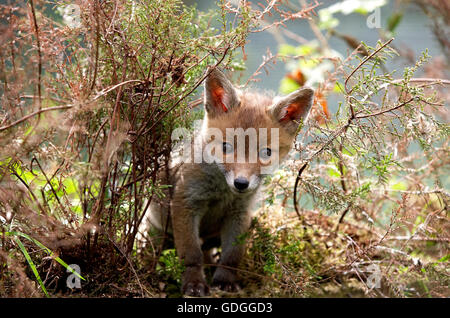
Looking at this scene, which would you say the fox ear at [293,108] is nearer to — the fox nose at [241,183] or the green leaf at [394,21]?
the fox nose at [241,183]

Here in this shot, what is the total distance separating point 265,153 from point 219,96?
40 cm

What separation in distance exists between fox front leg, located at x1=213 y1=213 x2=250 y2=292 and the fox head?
42 cm

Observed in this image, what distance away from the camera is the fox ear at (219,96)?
228cm

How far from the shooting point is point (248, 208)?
269cm

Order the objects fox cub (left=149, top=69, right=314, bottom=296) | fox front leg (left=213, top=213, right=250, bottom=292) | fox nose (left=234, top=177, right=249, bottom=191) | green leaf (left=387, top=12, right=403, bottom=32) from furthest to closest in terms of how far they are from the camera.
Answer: green leaf (left=387, top=12, right=403, bottom=32) < fox front leg (left=213, top=213, right=250, bottom=292) < fox cub (left=149, top=69, right=314, bottom=296) < fox nose (left=234, top=177, right=249, bottom=191)

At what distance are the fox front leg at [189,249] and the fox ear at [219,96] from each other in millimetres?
620

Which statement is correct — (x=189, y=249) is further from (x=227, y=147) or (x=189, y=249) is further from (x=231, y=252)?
(x=227, y=147)

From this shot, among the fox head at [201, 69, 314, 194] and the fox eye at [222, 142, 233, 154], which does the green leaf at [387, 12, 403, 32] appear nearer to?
the fox head at [201, 69, 314, 194]

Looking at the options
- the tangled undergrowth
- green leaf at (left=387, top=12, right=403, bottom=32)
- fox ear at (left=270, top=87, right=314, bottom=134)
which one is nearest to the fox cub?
fox ear at (left=270, top=87, right=314, bottom=134)

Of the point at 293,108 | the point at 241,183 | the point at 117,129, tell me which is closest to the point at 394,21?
the point at 293,108

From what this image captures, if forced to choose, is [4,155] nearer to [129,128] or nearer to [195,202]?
[129,128]

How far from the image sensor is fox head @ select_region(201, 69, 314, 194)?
2.26 m

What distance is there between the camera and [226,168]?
230cm
